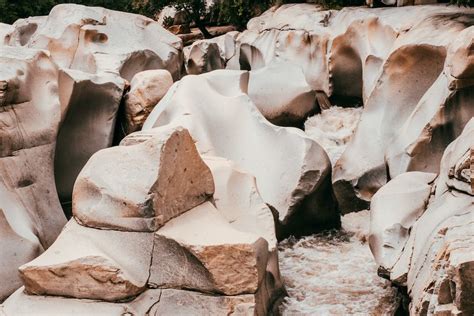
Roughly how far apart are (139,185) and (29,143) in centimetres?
238

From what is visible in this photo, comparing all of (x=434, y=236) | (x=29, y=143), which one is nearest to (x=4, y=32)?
(x=29, y=143)

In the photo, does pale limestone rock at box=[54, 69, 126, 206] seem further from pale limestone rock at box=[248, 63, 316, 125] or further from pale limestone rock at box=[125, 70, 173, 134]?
pale limestone rock at box=[248, 63, 316, 125]

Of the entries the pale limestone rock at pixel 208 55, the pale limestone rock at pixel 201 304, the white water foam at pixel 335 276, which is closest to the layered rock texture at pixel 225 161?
the pale limestone rock at pixel 201 304

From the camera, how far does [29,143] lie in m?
8.14

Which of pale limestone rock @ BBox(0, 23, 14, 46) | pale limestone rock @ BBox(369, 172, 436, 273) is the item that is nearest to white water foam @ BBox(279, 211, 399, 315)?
→ pale limestone rock @ BBox(369, 172, 436, 273)

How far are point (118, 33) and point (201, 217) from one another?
7.36 meters

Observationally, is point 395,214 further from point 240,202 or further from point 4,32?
point 4,32

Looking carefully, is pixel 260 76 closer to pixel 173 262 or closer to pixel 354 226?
pixel 354 226

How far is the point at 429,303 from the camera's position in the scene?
5336 mm

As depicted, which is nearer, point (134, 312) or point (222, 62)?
point (134, 312)

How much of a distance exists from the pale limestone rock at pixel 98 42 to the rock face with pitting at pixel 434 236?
20.4 ft

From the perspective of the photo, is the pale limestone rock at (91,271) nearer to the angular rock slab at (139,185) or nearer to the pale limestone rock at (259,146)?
the angular rock slab at (139,185)

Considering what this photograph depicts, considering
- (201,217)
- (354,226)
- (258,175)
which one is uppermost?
(201,217)

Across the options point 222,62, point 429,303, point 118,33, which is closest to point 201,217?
point 429,303
